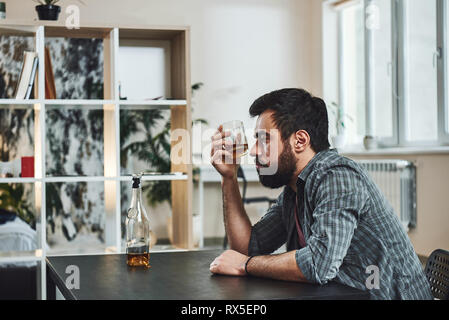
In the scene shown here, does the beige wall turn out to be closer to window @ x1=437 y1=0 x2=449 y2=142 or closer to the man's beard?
window @ x1=437 y1=0 x2=449 y2=142

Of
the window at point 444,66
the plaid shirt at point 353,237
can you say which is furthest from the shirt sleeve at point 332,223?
the window at point 444,66

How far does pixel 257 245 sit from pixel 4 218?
119 inches

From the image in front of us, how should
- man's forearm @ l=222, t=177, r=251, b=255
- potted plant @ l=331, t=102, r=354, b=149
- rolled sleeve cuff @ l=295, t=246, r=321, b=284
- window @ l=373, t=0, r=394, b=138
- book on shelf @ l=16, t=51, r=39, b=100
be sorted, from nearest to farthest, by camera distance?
rolled sleeve cuff @ l=295, t=246, r=321, b=284 → man's forearm @ l=222, t=177, r=251, b=255 → book on shelf @ l=16, t=51, r=39, b=100 → window @ l=373, t=0, r=394, b=138 → potted plant @ l=331, t=102, r=354, b=149

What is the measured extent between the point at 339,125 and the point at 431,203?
149cm

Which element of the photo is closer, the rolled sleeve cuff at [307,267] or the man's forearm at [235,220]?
the rolled sleeve cuff at [307,267]

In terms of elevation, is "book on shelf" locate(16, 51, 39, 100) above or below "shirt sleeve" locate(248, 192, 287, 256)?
above

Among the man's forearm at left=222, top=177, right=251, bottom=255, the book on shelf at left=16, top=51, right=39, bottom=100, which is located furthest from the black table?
the book on shelf at left=16, top=51, right=39, bottom=100

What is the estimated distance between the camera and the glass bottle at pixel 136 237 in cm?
162

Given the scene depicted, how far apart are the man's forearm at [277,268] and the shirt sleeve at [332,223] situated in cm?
2

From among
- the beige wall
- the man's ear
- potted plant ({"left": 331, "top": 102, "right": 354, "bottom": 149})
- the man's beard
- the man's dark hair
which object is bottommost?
the beige wall

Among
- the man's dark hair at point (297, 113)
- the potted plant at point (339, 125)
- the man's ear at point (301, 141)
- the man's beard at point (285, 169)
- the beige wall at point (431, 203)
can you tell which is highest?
the potted plant at point (339, 125)

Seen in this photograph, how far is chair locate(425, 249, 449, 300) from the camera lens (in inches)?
61.2

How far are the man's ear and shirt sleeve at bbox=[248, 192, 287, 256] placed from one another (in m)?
0.18

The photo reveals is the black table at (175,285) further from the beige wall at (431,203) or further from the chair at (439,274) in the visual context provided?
the beige wall at (431,203)
